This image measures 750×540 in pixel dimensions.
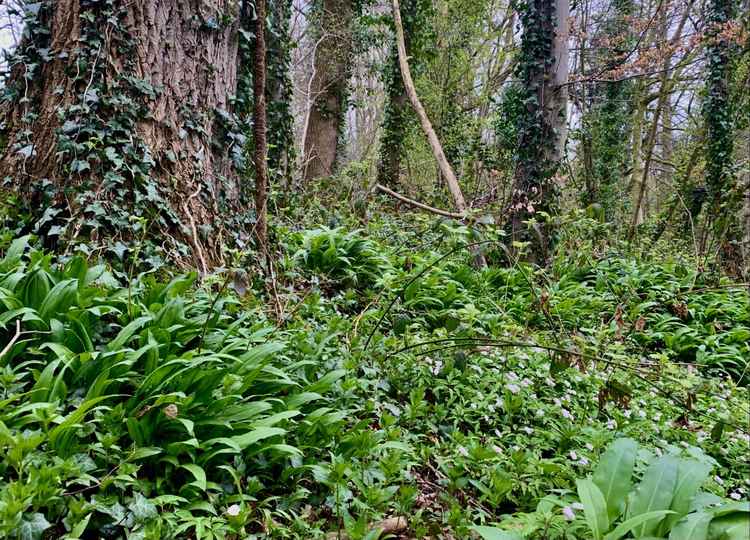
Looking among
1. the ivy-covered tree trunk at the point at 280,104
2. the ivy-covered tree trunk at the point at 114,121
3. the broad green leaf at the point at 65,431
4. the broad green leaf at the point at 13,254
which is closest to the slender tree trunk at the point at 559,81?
the ivy-covered tree trunk at the point at 280,104

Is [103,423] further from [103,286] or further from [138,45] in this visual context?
[138,45]

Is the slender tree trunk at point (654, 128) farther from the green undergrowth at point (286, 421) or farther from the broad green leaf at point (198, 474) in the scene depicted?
the broad green leaf at point (198, 474)

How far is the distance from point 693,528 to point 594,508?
0.92 ft

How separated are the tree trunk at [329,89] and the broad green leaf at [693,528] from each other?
858cm

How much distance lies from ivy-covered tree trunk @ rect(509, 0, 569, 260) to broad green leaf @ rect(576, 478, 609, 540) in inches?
176

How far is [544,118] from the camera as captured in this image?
19.1 ft

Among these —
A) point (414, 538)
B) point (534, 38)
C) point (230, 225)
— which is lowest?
point (414, 538)

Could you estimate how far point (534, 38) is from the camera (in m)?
5.95

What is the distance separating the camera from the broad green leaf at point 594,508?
4.96 ft

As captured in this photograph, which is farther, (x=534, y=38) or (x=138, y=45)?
(x=534, y=38)

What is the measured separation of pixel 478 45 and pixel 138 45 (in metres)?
9.12

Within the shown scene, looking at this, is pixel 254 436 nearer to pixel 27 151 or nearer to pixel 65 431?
pixel 65 431

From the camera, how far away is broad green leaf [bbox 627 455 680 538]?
1.51 metres

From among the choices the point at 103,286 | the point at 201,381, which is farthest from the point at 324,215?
the point at 201,381
